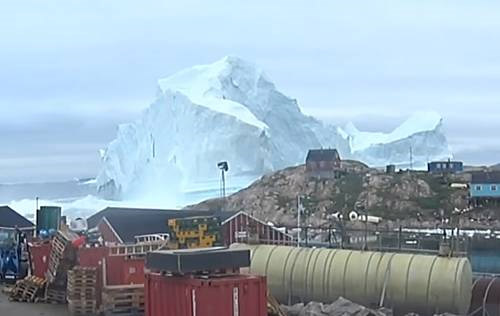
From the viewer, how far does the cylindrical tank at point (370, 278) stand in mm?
17203

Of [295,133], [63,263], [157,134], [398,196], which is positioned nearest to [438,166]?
[398,196]

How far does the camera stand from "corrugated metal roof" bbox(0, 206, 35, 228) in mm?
30078

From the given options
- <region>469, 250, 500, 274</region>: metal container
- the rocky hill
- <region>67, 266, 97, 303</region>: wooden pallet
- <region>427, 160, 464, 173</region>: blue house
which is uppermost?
<region>427, 160, 464, 173</region>: blue house

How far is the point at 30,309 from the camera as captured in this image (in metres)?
19.6

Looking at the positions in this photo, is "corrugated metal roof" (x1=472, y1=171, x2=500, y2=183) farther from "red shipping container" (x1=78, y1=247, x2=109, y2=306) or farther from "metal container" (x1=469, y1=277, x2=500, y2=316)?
"red shipping container" (x1=78, y1=247, x2=109, y2=306)

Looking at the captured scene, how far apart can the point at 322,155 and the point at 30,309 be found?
5981 cm

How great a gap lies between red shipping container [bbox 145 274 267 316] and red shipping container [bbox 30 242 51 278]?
7.86 metres

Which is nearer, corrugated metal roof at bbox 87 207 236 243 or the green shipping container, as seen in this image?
the green shipping container

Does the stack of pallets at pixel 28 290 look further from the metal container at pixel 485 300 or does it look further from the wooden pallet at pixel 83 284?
the metal container at pixel 485 300

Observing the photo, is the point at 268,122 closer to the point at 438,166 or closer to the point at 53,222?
the point at 438,166

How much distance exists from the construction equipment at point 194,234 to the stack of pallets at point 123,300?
→ 236cm

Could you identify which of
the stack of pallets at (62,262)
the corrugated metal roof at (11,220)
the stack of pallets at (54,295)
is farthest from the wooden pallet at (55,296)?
the corrugated metal roof at (11,220)

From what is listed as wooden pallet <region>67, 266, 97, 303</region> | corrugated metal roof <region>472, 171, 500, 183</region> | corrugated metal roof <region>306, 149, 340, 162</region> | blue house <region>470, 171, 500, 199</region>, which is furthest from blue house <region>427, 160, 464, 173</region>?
wooden pallet <region>67, 266, 97, 303</region>

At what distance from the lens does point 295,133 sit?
251 feet
